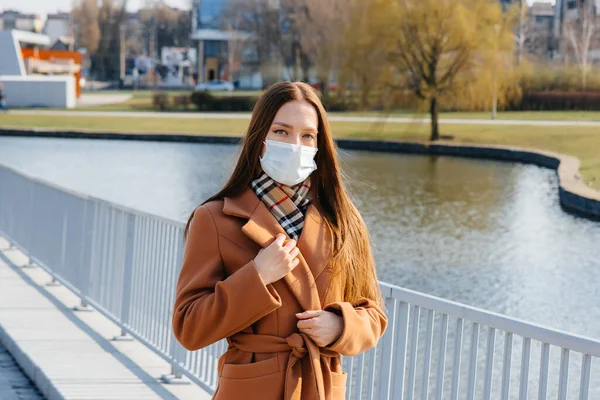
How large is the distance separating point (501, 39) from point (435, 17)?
312 centimetres

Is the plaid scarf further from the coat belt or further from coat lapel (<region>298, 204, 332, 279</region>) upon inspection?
the coat belt

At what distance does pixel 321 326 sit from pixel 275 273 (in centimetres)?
20

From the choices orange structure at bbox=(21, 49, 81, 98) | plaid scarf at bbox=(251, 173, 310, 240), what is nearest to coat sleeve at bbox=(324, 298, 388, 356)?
plaid scarf at bbox=(251, 173, 310, 240)

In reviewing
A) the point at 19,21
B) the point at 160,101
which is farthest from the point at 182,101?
the point at 19,21

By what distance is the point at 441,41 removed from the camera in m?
48.1

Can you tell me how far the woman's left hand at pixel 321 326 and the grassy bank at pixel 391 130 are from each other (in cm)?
3643

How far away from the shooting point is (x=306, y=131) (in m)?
3.15

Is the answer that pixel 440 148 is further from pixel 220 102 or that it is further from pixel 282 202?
pixel 282 202

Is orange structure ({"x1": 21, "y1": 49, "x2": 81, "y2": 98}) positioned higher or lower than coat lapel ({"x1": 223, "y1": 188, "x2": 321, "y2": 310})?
higher

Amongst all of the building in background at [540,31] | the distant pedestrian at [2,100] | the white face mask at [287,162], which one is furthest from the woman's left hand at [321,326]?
the building in background at [540,31]

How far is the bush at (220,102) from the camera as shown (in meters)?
65.4

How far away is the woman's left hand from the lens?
299 centimetres

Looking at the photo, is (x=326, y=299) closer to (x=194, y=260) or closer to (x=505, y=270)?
(x=194, y=260)

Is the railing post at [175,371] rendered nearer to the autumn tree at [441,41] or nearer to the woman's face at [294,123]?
the woman's face at [294,123]
